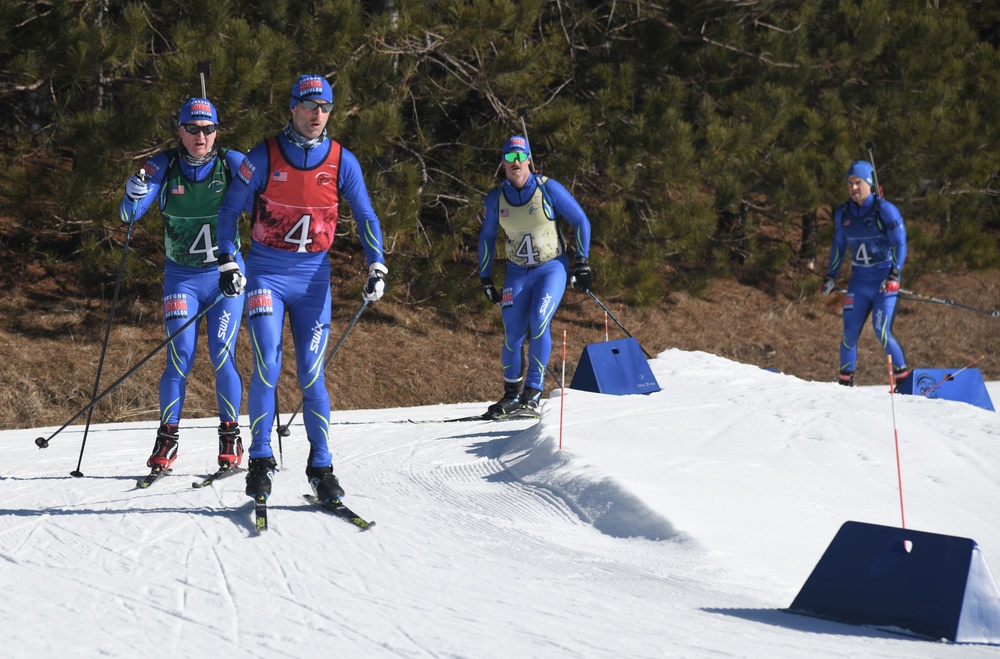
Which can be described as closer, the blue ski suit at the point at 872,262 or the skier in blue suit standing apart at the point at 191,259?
the skier in blue suit standing apart at the point at 191,259

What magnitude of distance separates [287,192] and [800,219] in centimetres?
1612

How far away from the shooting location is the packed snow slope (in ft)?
11.6

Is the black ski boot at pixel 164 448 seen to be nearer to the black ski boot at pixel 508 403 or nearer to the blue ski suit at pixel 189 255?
the blue ski suit at pixel 189 255

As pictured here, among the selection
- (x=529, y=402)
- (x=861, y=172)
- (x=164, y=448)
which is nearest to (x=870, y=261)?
(x=861, y=172)

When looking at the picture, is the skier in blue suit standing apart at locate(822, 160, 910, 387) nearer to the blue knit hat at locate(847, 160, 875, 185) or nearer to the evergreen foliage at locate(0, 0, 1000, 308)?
the blue knit hat at locate(847, 160, 875, 185)

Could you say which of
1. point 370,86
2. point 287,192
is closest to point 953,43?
point 370,86

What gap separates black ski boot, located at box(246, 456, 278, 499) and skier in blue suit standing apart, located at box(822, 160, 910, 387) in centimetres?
739

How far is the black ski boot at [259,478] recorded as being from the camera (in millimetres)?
5113

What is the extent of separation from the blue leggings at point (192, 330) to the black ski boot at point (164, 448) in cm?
5

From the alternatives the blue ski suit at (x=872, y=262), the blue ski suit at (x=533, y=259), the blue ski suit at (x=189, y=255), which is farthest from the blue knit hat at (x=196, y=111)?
the blue ski suit at (x=872, y=262)

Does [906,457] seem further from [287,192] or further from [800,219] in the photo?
[800,219]

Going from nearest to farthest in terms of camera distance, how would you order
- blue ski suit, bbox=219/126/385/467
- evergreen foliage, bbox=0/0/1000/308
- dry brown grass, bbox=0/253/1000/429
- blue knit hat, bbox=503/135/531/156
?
1. blue ski suit, bbox=219/126/385/467
2. blue knit hat, bbox=503/135/531/156
3. evergreen foliage, bbox=0/0/1000/308
4. dry brown grass, bbox=0/253/1000/429

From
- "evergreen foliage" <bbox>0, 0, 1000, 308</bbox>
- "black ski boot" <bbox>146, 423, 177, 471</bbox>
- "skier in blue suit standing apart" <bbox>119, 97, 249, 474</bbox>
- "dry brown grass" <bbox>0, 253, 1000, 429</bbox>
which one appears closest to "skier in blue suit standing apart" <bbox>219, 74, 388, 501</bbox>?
"skier in blue suit standing apart" <bbox>119, 97, 249, 474</bbox>

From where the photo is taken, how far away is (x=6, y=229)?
12.7m
